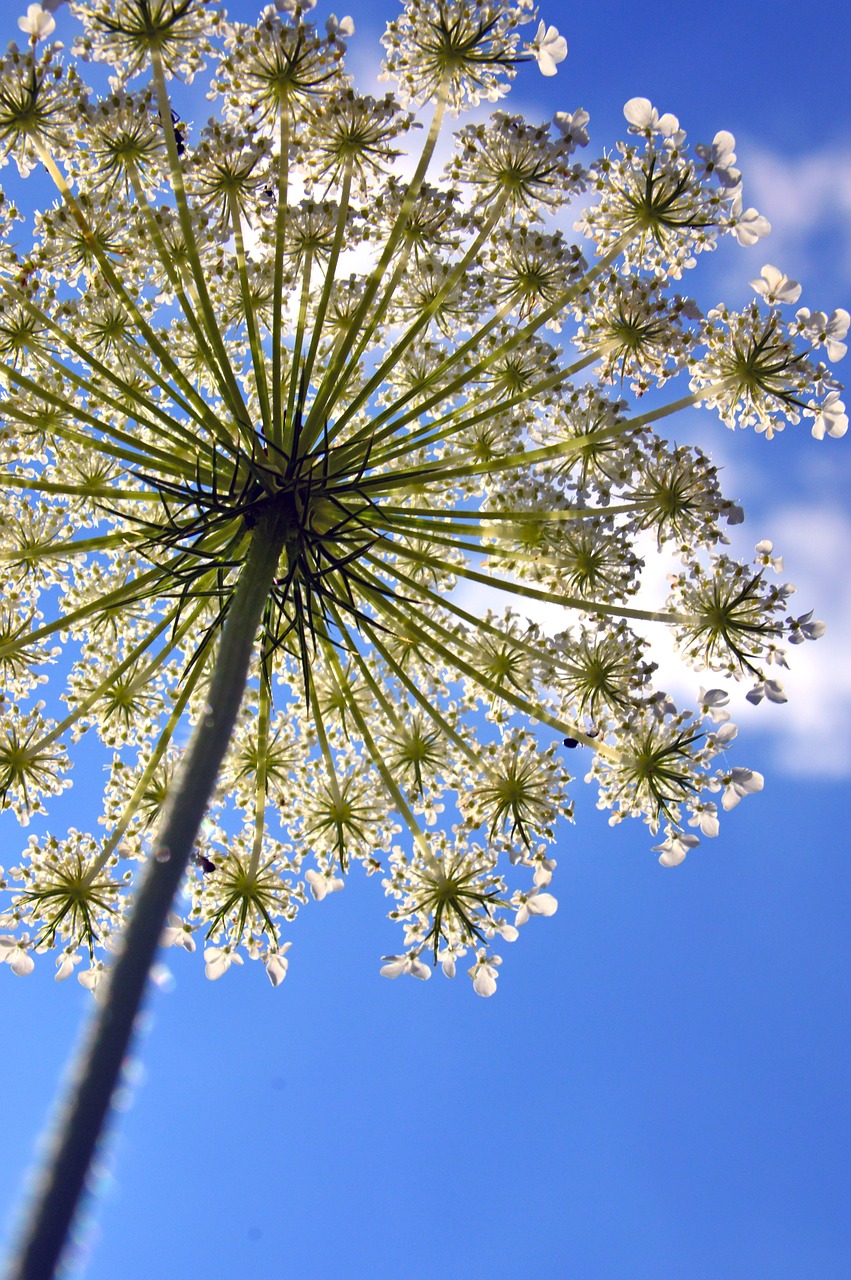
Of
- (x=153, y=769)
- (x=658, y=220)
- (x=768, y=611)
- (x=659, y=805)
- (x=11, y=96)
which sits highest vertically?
(x=658, y=220)

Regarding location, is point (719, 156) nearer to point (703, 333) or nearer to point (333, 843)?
point (703, 333)

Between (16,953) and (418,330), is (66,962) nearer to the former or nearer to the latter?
(16,953)

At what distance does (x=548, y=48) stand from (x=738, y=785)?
25.5 ft

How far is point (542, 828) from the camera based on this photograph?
10.4 m

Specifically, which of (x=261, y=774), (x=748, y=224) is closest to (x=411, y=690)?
(x=261, y=774)

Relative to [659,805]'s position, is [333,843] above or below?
below

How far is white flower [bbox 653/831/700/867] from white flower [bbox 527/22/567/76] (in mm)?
8012

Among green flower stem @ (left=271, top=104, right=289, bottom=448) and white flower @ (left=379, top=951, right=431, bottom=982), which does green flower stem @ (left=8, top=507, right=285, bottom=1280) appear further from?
white flower @ (left=379, top=951, right=431, bottom=982)

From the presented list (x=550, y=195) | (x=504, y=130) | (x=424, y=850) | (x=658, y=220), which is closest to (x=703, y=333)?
(x=658, y=220)

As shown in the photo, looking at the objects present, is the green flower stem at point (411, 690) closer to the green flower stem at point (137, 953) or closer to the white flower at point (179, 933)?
the green flower stem at point (137, 953)

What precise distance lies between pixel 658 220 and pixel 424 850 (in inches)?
276

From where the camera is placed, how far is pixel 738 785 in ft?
33.7

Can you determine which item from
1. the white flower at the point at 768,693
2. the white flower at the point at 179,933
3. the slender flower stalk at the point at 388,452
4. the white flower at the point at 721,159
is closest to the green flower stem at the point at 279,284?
the slender flower stalk at the point at 388,452

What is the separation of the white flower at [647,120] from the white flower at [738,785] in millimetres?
6609
